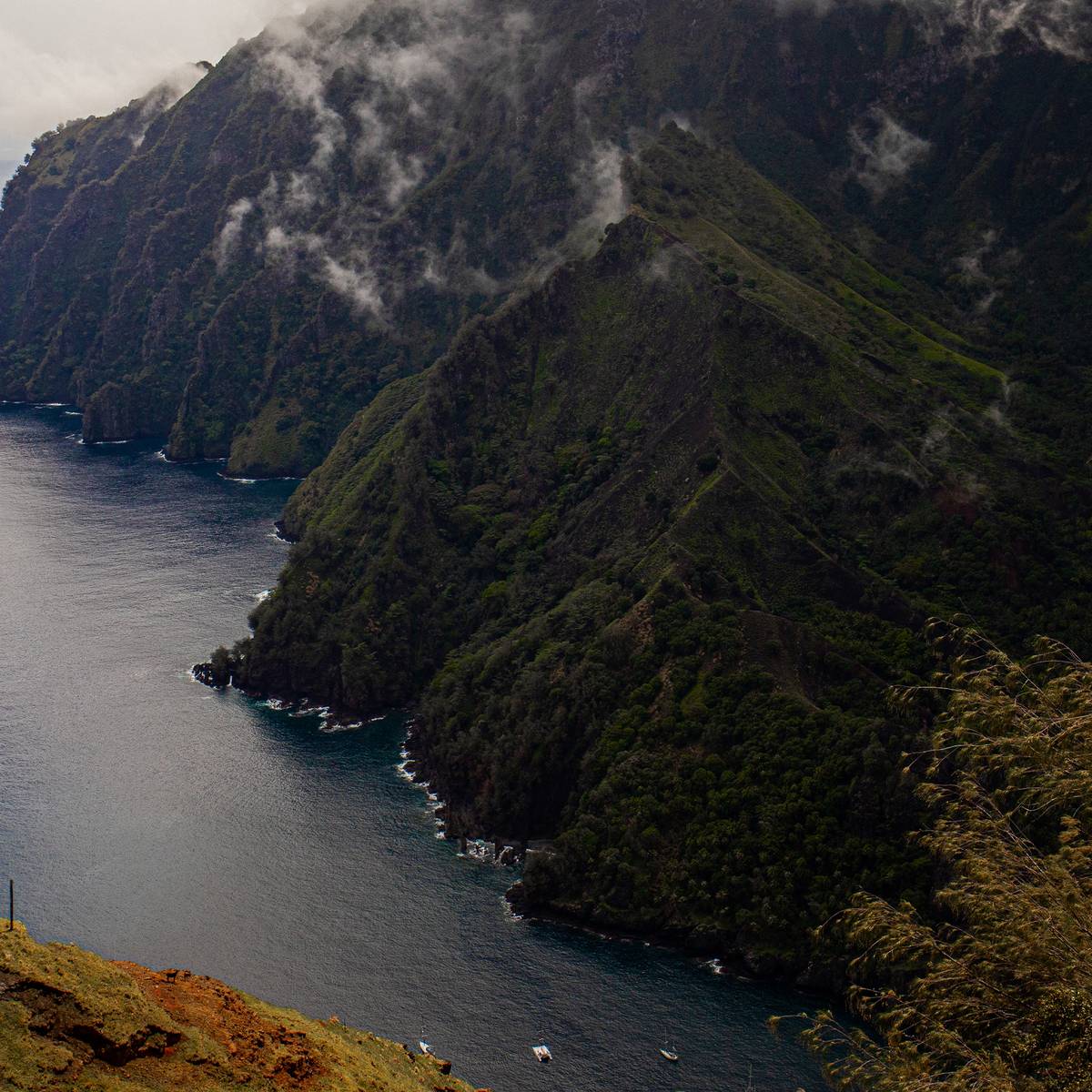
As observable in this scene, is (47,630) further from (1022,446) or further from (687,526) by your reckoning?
(1022,446)

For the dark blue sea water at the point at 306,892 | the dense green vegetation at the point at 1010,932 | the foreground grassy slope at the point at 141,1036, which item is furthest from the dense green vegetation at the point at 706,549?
the dense green vegetation at the point at 1010,932

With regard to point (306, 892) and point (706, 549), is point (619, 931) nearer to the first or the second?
point (306, 892)

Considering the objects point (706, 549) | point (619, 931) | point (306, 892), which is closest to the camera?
point (619, 931)

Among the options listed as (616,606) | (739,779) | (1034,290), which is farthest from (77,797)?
(1034,290)

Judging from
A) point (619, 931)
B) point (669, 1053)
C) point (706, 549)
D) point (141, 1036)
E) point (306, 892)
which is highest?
A: point (706, 549)

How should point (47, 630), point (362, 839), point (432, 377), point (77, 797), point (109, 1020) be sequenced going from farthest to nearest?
point (432, 377)
point (47, 630)
point (77, 797)
point (362, 839)
point (109, 1020)

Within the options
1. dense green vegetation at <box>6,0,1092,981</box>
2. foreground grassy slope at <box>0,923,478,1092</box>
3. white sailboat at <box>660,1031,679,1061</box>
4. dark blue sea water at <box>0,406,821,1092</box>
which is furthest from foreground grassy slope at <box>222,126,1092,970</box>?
foreground grassy slope at <box>0,923,478,1092</box>

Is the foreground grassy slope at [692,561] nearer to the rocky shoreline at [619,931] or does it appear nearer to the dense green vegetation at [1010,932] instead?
→ the rocky shoreline at [619,931]

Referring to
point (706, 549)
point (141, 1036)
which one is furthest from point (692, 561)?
point (141, 1036)

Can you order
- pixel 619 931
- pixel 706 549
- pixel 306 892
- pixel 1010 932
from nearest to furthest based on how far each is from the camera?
pixel 1010 932 < pixel 619 931 < pixel 306 892 < pixel 706 549
